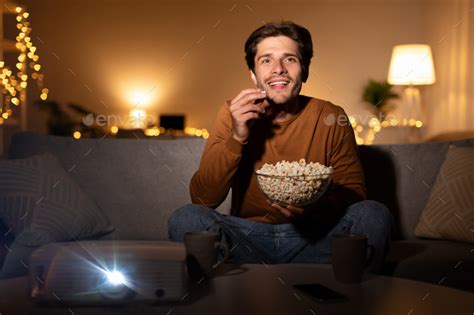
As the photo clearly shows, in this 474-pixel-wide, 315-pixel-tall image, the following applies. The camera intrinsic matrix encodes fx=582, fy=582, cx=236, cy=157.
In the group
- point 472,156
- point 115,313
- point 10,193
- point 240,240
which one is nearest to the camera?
point 115,313

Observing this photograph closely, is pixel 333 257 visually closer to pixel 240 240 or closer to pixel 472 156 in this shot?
pixel 240 240

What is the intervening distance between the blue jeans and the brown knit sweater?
70 millimetres

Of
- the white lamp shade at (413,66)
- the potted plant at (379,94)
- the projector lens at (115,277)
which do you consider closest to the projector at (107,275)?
the projector lens at (115,277)

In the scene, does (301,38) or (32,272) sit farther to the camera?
(301,38)

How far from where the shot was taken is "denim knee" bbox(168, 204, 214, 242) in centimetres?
133

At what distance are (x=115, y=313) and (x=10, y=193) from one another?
0.89 meters

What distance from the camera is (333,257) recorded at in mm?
1026

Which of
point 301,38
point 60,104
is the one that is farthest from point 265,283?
point 60,104

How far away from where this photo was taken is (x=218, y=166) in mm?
1461

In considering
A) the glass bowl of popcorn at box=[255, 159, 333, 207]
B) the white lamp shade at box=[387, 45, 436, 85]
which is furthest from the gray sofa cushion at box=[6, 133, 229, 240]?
the white lamp shade at box=[387, 45, 436, 85]

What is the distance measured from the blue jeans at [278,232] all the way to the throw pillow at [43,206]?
0.39 meters

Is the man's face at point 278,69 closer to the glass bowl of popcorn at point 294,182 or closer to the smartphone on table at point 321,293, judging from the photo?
the glass bowl of popcorn at point 294,182

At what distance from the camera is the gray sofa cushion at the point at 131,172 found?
5.85ft

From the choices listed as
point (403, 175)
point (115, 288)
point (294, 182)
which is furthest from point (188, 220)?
point (403, 175)
